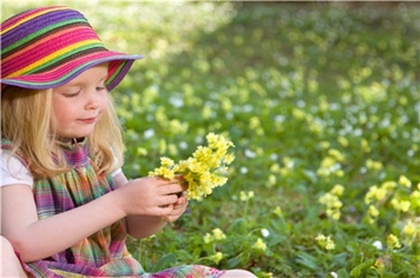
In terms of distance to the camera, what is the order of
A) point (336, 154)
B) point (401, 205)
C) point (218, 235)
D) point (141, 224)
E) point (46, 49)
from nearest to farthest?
point (46, 49), point (141, 224), point (218, 235), point (401, 205), point (336, 154)

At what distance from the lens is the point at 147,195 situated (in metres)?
2.26

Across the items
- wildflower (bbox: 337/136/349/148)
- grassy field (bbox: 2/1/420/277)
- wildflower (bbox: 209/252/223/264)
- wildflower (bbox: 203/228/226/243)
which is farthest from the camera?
wildflower (bbox: 337/136/349/148)

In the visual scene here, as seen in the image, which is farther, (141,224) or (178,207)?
(141,224)

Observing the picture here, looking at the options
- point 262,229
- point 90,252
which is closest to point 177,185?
point 90,252

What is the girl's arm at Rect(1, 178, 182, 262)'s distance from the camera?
2.21 metres

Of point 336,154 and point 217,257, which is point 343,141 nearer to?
point 336,154

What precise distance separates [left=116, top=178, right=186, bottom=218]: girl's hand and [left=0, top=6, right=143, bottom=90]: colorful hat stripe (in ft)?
1.23

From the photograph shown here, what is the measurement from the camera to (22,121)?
2350mm

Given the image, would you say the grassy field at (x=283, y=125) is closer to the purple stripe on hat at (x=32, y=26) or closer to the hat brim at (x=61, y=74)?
the hat brim at (x=61, y=74)

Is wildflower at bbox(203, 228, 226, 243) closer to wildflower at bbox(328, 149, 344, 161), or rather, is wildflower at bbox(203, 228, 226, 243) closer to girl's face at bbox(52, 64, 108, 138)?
girl's face at bbox(52, 64, 108, 138)

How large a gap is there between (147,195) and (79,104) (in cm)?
36

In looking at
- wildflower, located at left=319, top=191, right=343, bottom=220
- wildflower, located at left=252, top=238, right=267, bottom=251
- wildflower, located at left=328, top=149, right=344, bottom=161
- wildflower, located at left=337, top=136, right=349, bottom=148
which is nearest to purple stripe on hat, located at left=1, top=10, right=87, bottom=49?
wildflower, located at left=252, top=238, right=267, bottom=251

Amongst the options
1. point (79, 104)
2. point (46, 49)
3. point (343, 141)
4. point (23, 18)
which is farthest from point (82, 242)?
point (343, 141)

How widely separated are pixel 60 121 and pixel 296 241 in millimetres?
1472
